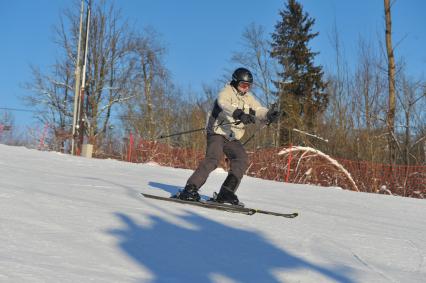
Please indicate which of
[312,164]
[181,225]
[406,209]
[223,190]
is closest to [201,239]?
[181,225]

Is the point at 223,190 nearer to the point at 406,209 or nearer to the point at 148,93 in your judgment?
the point at 406,209

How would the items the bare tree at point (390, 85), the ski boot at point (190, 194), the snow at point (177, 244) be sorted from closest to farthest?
1. the snow at point (177, 244)
2. the ski boot at point (190, 194)
3. the bare tree at point (390, 85)

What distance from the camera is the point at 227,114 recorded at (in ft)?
16.5

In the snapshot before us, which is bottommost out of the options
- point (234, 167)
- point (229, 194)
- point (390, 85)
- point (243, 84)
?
point (229, 194)

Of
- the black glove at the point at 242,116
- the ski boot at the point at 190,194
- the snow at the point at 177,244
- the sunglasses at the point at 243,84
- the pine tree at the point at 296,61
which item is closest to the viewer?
the snow at the point at 177,244

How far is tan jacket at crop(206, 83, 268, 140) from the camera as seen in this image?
5094mm

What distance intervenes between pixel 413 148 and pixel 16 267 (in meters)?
15.9

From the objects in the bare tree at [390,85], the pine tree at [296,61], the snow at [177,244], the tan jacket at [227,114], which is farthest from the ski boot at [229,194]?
the pine tree at [296,61]

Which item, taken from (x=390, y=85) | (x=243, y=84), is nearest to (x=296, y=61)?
(x=390, y=85)

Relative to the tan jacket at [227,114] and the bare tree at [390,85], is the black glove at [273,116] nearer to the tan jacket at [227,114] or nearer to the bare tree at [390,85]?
the tan jacket at [227,114]

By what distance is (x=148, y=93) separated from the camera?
3002 cm

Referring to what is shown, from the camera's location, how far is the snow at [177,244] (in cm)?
231

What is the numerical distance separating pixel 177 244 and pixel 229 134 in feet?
7.72

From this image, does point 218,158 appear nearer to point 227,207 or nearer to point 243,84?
point 227,207
